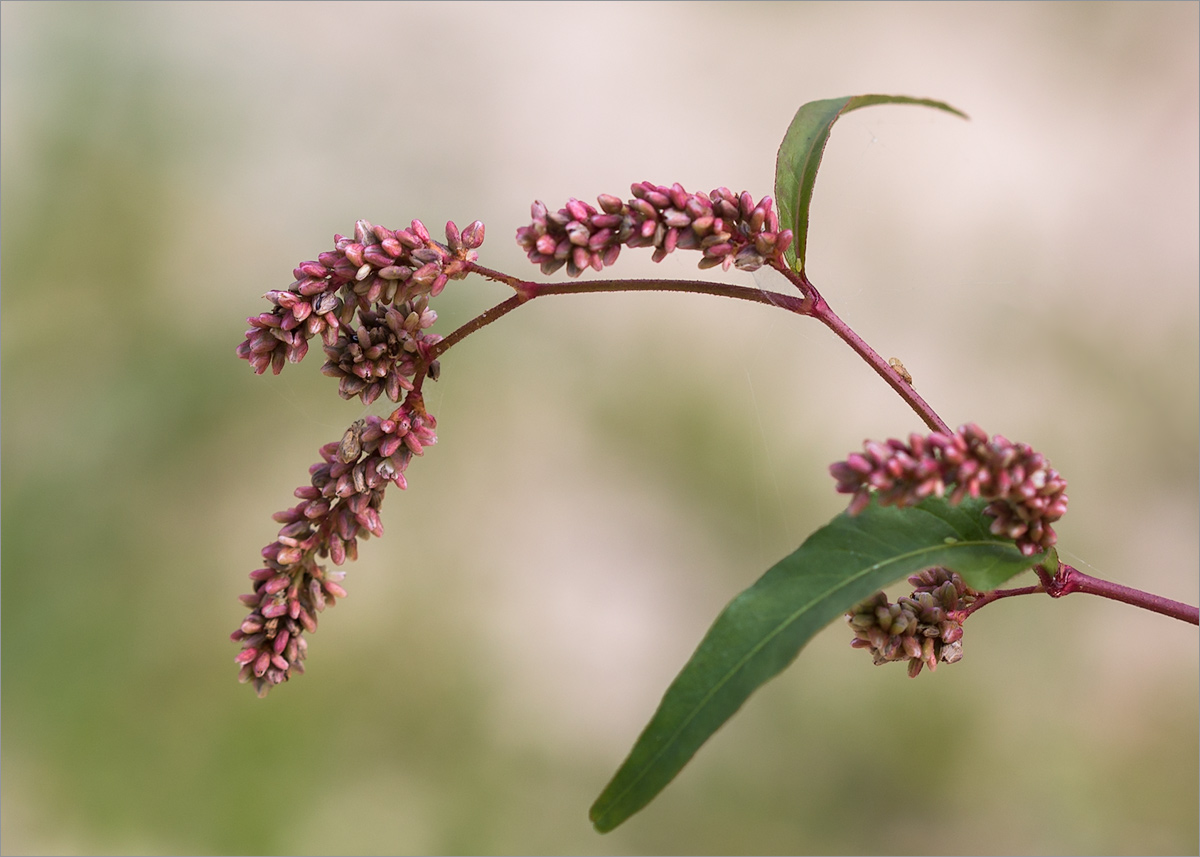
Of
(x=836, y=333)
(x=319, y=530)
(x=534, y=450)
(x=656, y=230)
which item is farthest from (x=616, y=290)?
(x=534, y=450)

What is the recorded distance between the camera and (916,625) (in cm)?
65

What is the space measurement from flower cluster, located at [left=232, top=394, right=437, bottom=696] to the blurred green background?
1566 mm

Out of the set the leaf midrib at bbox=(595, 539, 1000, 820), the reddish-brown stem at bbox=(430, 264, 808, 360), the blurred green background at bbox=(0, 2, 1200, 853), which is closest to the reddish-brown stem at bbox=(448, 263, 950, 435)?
the reddish-brown stem at bbox=(430, 264, 808, 360)

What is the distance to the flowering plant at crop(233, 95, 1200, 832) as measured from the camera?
21.8 inches

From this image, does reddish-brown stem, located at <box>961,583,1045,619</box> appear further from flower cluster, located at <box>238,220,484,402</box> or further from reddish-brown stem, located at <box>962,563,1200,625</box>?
flower cluster, located at <box>238,220,484,402</box>

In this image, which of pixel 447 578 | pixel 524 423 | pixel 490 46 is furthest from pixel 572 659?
pixel 490 46

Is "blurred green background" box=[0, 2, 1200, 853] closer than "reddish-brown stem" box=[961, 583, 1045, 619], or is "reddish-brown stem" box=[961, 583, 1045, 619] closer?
"reddish-brown stem" box=[961, 583, 1045, 619]

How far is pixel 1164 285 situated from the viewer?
2781 millimetres

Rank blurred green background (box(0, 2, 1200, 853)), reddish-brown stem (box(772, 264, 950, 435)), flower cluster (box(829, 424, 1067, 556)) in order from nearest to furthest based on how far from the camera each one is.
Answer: flower cluster (box(829, 424, 1067, 556)) → reddish-brown stem (box(772, 264, 950, 435)) → blurred green background (box(0, 2, 1200, 853))

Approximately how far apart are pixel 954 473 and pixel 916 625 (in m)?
0.17

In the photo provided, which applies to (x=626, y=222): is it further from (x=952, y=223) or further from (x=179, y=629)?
(x=952, y=223)

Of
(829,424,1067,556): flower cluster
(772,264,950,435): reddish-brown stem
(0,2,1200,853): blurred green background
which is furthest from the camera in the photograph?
(0,2,1200,853): blurred green background

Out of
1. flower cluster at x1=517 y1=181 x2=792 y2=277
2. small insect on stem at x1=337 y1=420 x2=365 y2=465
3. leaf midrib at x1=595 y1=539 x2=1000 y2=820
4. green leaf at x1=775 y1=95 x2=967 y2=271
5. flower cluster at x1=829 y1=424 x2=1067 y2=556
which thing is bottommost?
leaf midrib at x1=595 y1=539 x2=1000 y2=820

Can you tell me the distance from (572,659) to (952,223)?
5.95 feet
